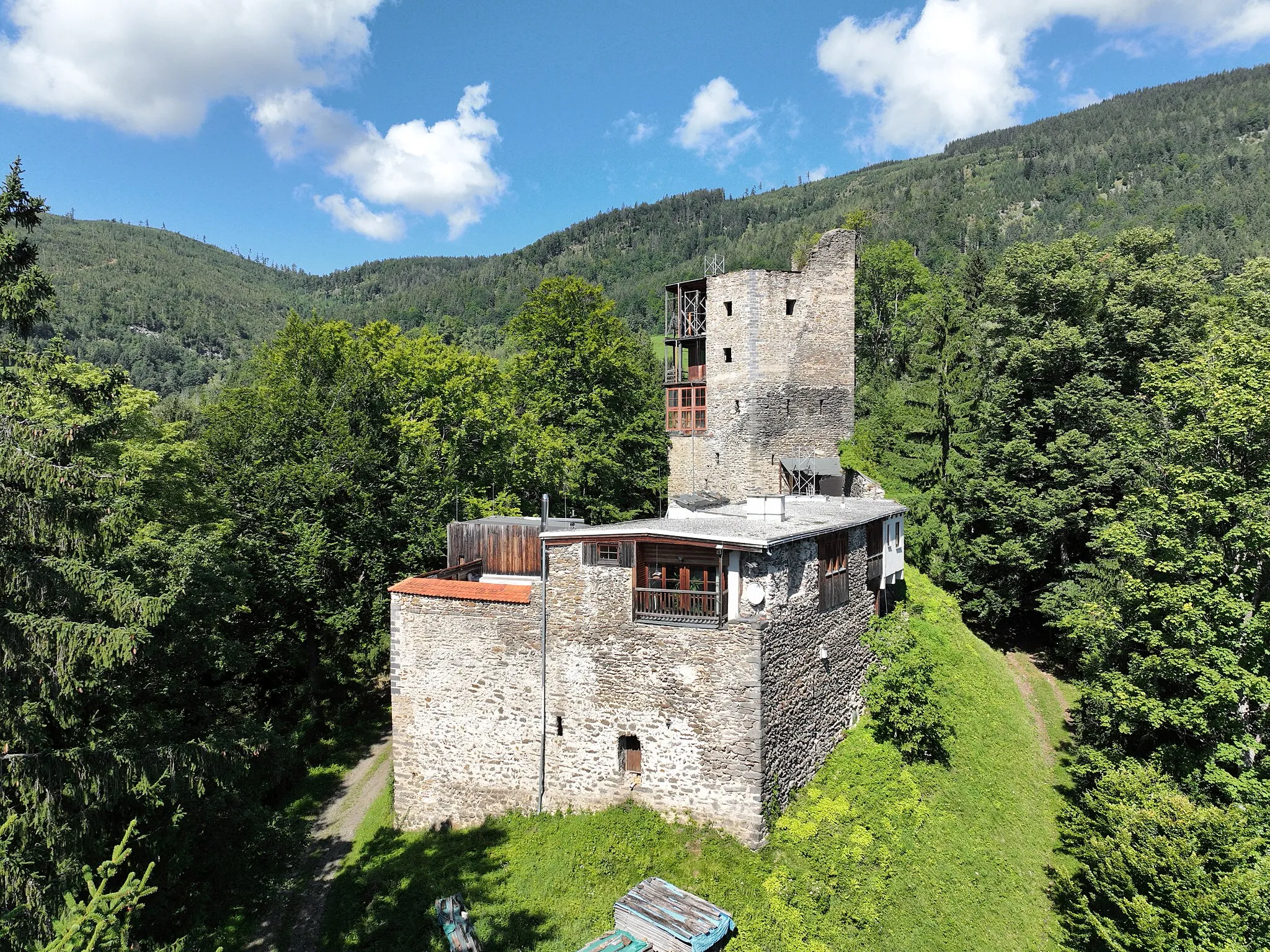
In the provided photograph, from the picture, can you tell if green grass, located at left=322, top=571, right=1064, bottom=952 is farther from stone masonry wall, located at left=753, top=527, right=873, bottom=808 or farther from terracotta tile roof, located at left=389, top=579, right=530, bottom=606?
terracotta tile roof, located at left=389, top=579, right=530, bottom=606

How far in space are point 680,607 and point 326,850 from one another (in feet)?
35.6

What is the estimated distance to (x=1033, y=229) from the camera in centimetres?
9625

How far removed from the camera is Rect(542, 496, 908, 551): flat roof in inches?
527

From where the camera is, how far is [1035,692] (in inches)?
917

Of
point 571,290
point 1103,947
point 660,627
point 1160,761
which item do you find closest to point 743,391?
point 571,290

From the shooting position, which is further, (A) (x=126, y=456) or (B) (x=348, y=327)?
(B) (x=348, y=327)

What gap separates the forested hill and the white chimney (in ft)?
191

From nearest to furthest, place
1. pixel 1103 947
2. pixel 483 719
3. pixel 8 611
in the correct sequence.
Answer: pixel 8 611 < pixel 1103 947 < pixel 483 719

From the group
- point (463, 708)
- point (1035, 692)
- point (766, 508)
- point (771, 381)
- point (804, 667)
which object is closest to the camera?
point (804, 667)

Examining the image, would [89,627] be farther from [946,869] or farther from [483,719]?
[946,869]

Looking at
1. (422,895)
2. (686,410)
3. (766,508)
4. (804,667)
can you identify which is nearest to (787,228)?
(686,410)

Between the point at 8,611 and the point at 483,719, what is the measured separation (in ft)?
29.4

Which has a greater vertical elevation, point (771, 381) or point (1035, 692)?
point (771, 381)

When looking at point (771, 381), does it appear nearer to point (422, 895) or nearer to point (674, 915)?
point (674, 915)
